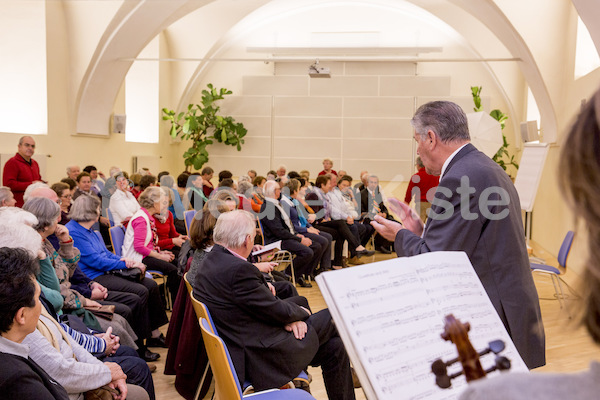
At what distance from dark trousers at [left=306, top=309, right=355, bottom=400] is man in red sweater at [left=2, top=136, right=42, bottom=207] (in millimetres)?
5122

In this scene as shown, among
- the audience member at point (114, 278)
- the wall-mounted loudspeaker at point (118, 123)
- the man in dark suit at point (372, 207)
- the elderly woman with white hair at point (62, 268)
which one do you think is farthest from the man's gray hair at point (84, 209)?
the wall-mounted loudspeaker at point (118, 123)

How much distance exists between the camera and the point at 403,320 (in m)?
1.16

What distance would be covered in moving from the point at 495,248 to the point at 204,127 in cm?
1219

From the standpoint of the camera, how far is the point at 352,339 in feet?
3.61

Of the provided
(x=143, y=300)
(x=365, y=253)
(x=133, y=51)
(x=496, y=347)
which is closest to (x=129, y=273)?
(x=143, y=300)

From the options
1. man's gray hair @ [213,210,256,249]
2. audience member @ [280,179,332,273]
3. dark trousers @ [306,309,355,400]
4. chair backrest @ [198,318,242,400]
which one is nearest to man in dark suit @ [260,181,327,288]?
audience member @ [280,179,332,273]

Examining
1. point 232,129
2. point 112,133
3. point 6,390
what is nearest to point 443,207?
point 6,390

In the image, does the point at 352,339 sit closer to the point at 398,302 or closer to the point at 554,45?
the point at 398,302

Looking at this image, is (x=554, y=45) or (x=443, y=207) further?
(x=554, y=45)

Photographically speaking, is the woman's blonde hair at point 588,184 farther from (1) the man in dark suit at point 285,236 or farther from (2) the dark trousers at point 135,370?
(1) the man in dark suit at point 285,236

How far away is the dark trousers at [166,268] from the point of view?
209 inches

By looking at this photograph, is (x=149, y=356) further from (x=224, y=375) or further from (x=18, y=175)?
(x=18, y=175)

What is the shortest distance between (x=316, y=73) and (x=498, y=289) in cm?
876

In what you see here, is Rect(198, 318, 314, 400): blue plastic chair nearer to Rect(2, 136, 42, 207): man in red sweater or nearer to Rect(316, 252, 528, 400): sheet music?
Rect(316, 252, 528, 400): sheet music
